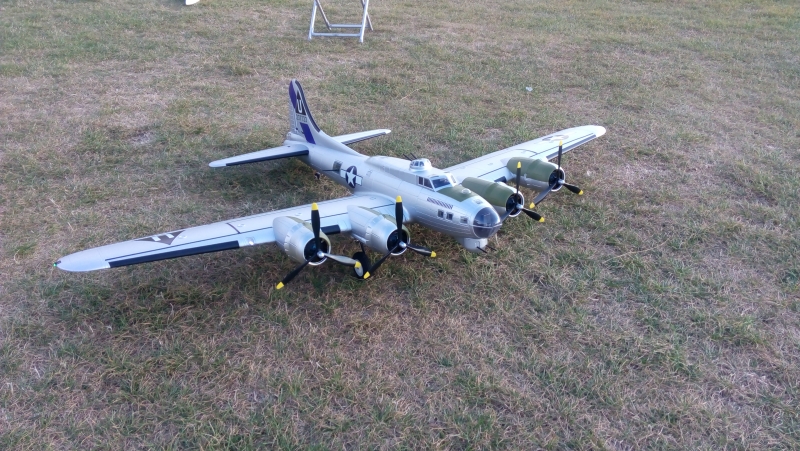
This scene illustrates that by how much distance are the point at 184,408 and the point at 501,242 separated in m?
5.23

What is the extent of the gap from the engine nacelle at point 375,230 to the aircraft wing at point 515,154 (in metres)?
2.26

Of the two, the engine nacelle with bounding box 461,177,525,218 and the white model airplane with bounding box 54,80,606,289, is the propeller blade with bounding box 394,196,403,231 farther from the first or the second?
the engine nacelle with bounding box 461,177,525,218

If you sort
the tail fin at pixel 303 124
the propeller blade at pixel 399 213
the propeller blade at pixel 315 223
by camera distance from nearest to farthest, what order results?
the propeller blade at pixel 315 223 → the propeller blade at pixel 399 213 → the tail fin at pixel 303 124

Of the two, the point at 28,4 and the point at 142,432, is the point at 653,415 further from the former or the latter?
the point at 28,4

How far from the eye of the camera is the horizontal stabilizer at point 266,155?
10.2 meters

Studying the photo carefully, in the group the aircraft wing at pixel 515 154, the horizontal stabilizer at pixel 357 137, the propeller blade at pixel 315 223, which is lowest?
the horizontal stabilizer at pixel 357 137

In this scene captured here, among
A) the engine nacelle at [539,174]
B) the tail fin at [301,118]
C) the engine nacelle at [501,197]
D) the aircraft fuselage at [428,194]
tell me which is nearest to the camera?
the aircraft fuselage at [428,194]

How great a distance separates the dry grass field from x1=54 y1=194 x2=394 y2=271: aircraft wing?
79 centimetres

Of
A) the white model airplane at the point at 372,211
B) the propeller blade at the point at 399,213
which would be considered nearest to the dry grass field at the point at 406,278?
the white model airplane at the point at 372,211

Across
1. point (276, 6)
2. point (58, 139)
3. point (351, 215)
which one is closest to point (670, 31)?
point (276, 6)

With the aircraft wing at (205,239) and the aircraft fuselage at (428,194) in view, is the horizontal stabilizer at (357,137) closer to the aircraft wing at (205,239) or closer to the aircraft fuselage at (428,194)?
the aircraft fuselage at (428,194)

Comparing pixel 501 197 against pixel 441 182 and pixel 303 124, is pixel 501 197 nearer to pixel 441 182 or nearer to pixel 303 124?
pixel 441 182

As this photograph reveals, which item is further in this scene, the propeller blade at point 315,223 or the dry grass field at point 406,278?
the propeller blade at point 315,223

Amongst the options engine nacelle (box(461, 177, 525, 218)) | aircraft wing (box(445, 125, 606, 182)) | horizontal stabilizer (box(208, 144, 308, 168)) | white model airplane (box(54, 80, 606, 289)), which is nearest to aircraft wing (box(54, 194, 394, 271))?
white model airplane (box(54, 80, 606, 289))
